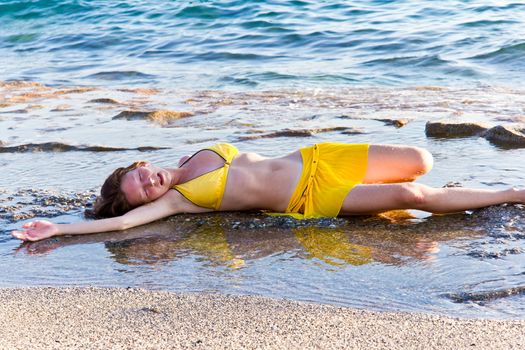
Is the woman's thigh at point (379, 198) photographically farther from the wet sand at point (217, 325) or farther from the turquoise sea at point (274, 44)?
the turquoise sea at point (274, 44)

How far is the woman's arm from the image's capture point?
4793mm

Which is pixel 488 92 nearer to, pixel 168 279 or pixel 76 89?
pixel 76 89

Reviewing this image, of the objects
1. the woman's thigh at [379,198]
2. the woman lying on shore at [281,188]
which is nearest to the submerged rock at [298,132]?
the woman lying on shore at [281,188]

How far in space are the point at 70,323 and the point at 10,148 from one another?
4301 millimetres

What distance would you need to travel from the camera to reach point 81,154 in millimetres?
7043

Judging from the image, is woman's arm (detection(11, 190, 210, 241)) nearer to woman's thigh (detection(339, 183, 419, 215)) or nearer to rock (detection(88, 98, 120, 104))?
woman's thigh (detection(339, 183, 419, 215))

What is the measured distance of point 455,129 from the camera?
7031 millimetres

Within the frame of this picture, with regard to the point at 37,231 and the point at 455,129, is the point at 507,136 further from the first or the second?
the point at 37,231

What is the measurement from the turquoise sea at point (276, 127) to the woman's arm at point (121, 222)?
6 cm

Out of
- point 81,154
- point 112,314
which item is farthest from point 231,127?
point 112,314

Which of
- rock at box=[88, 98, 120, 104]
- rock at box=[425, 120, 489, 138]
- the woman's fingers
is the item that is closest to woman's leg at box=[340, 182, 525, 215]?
the woman's fingers

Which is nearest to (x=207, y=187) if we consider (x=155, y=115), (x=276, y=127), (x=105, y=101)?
(x=276, y=127)

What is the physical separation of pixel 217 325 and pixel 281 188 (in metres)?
1.91

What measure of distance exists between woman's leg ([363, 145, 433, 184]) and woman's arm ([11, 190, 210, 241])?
112 cm
